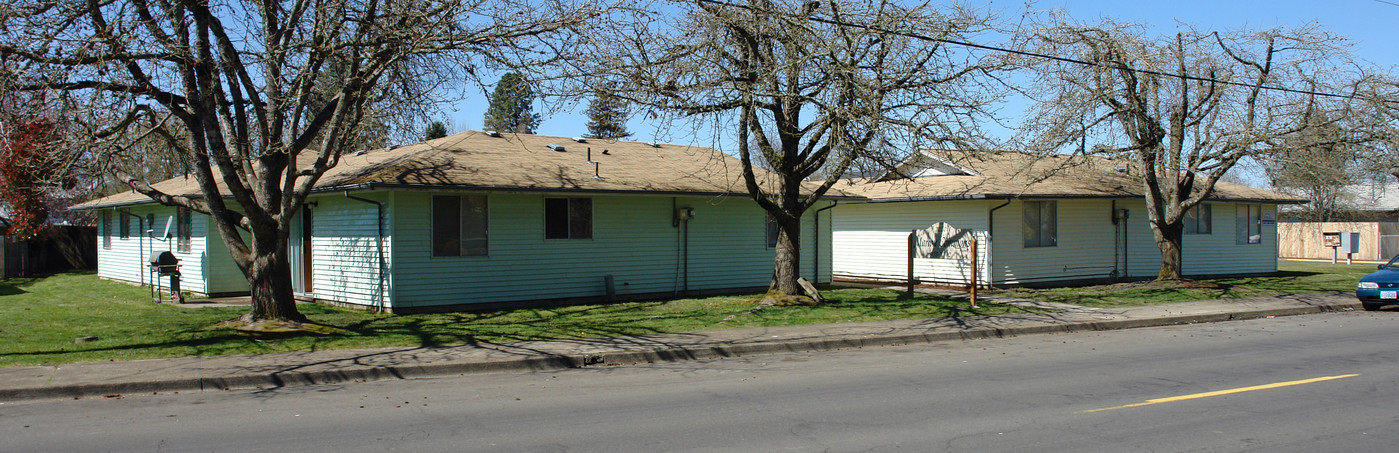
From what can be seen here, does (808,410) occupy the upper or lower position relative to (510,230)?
lower

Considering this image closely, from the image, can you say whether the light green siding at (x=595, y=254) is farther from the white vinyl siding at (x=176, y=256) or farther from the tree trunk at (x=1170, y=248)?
the tree trunk at (x=1170, y=248)

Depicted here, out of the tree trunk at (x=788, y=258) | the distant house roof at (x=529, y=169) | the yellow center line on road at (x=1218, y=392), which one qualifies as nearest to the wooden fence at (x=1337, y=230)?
the distant house roof at (x=529, y=169)

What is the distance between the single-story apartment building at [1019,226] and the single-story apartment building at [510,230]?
9.99 ft

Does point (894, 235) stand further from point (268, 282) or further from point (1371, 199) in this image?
point (1371, 199)

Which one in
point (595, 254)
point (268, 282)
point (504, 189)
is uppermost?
point (504, 189)

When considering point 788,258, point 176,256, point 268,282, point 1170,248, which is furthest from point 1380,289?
point 176,256

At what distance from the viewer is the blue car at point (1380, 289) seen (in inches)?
716

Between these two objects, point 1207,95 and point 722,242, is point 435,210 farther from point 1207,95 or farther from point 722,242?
point 1207,95

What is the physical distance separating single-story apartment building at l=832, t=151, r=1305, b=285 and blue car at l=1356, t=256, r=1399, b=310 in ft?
19.7

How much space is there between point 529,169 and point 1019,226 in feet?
41.4

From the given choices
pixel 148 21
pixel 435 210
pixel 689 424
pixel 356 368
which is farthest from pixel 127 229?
pixel 689 424

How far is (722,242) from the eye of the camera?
20797 millimetres

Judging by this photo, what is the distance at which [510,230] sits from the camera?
17.6 meters

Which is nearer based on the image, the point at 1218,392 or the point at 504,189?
the point at 1218,392
